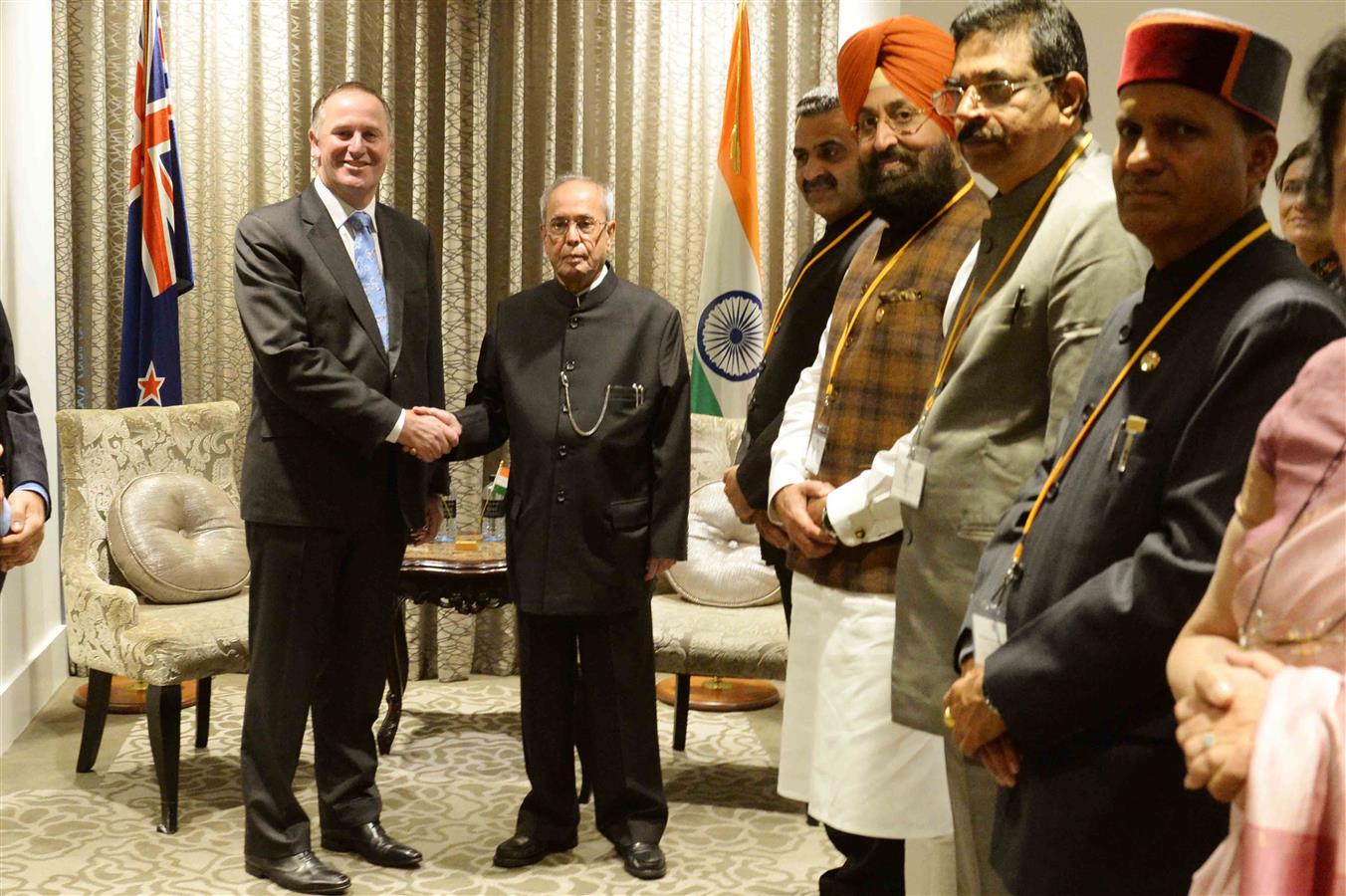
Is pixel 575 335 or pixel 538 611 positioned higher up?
pixel 575 335

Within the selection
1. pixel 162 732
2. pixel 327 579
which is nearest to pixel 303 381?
pixel 327 579

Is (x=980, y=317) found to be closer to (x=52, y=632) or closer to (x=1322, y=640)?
(x=1322, y=640)

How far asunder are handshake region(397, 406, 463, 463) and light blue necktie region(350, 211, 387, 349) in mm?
219

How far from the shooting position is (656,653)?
13.8ft

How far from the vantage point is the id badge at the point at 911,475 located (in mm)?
2107

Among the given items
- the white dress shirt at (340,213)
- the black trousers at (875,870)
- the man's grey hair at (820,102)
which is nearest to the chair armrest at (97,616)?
the white dress shirt at (340,213)

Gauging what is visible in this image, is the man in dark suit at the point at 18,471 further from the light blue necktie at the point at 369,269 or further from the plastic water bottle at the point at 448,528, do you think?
the plastic water bottle at the point at 448,528

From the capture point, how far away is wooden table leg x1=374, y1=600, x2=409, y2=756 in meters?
4.46

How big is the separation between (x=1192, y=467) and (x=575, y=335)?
219cm

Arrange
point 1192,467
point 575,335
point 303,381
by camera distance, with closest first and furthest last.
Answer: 1. point 1192,467
2. point 303,381
3. point 575,335

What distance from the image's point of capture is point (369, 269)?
3.48 meters

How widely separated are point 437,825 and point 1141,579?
2750 mm

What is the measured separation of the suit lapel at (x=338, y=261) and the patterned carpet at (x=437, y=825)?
128 cm

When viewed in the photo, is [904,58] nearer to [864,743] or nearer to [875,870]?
[864,743]
